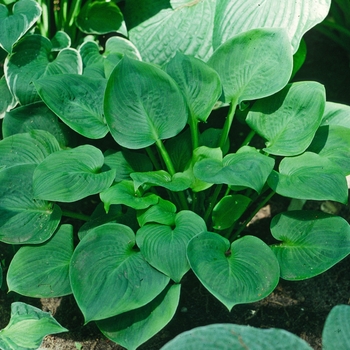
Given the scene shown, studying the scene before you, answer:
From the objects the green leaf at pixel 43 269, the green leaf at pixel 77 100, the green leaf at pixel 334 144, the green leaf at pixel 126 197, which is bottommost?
the green leaf at pixel 43 269

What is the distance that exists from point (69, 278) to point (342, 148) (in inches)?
31.4

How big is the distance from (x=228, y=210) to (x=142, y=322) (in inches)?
14.8

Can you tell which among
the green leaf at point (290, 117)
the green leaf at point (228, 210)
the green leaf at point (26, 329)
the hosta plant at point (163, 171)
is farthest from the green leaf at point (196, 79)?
the green leaf at point (26, 329)

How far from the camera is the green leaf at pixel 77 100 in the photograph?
51.6 inches

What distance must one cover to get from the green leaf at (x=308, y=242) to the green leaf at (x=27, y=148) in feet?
2.16

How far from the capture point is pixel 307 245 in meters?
1.22

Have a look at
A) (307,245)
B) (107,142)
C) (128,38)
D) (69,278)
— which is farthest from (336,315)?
(128,38)

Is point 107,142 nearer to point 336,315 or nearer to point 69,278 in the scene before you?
point 69,278

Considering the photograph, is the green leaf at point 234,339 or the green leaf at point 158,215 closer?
the green leaf at point 234,339

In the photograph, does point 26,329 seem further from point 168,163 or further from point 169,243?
point 168,163

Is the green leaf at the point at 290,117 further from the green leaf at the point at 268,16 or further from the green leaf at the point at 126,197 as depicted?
the green leaf at the point at 126,197

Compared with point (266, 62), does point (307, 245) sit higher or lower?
lower

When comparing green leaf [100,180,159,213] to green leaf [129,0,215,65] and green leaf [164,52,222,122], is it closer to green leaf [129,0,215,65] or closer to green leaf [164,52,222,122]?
green leaf [164,52,222,122]

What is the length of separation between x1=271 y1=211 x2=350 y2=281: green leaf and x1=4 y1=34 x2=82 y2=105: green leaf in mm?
788
